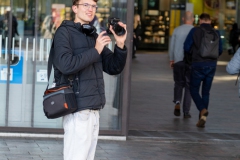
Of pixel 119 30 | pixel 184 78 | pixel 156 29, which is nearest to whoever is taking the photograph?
pixel 119 30

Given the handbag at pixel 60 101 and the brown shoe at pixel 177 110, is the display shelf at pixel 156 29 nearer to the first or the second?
the brown shoe at pixel 177 110

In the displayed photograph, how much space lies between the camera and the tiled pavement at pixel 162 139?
7.92 m

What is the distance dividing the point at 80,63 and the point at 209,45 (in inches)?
222

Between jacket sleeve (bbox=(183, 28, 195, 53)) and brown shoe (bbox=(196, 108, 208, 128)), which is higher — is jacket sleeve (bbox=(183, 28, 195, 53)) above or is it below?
above

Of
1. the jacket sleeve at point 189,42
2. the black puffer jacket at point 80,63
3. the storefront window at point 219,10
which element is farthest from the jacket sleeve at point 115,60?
the storefront window at point 219,10

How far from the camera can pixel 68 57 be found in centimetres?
475

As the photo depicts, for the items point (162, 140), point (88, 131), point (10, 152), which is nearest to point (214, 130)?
point (162, 140)

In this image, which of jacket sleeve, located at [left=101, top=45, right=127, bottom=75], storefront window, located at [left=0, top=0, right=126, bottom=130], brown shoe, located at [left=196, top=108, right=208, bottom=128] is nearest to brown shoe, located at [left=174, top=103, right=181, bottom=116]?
brown shoe, located at [left=196, top=108, right=208, bottom=128]

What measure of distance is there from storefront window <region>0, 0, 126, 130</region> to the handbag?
157 inches

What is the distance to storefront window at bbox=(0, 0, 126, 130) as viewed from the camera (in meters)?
8.85

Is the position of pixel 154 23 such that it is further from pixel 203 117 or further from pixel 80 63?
pixel 80 63

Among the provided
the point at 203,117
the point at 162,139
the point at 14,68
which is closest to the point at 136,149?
the point at 162,139

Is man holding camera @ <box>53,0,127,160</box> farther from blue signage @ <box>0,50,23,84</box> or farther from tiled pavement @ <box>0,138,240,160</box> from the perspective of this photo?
blue signage @ <box>0,50,23,84</box>

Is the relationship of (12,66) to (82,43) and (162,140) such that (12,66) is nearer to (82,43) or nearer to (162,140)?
(162,140)
